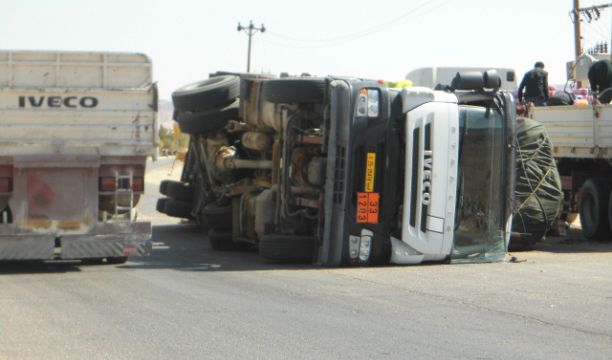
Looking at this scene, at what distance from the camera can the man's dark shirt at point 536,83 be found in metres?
20.9

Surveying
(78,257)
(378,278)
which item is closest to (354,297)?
(378,278)

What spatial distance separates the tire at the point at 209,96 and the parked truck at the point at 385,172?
158 centimetres

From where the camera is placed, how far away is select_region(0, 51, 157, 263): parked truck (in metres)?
12.4

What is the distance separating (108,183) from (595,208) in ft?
29.1

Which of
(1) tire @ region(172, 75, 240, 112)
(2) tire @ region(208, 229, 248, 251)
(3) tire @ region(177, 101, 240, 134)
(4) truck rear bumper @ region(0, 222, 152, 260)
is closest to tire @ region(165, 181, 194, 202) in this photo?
(3) tire @ region(177, 101, 240, 134)

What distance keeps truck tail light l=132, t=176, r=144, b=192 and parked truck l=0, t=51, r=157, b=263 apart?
11mm

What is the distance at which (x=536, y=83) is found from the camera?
823 inches

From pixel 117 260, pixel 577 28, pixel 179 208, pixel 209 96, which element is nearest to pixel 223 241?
pixel 209 96

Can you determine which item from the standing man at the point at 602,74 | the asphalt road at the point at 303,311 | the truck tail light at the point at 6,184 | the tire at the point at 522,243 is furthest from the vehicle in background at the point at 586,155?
the truck tail light at the point at 6,184

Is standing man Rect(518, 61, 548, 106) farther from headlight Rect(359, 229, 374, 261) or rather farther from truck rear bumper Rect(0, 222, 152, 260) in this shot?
truck rear bumper Rect(0, 222, 152, 260)

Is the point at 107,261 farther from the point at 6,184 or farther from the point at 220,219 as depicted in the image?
the point at 220,219

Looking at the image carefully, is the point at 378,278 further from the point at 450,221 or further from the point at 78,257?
the point at 78,257

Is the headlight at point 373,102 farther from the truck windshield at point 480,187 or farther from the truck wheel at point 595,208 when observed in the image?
the truck wheel at point 595,208

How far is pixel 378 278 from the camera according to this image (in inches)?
478
